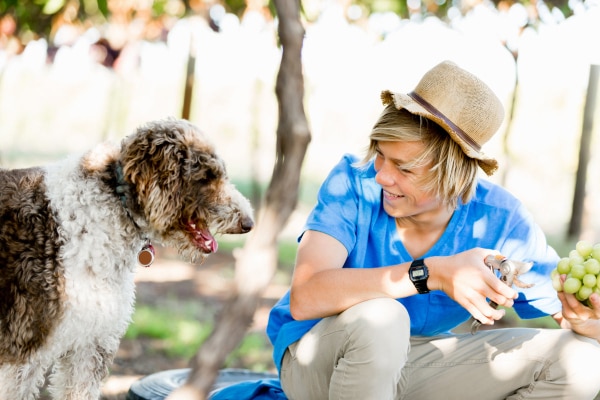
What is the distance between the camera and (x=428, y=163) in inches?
103

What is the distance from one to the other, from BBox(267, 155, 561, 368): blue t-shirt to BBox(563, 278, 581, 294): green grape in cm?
36

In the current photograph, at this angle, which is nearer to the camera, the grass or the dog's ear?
the dog's ear

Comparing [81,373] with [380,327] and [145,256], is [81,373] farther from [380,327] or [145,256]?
[380,327]

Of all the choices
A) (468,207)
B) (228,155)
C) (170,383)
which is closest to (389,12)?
(468,207)

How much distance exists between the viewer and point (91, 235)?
8.50 feet

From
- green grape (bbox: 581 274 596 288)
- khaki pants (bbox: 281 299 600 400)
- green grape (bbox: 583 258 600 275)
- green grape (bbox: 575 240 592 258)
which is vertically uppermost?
green grape (bbox: 575 240 592 258)

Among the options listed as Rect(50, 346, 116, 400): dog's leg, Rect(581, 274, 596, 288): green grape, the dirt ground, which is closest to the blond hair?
Rect(581, 274, 596, 288): green grape

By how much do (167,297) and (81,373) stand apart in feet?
11.5

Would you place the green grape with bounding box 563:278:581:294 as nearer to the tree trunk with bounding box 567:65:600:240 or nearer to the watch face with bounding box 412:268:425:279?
the watch face with bounding box 412:268:425:279

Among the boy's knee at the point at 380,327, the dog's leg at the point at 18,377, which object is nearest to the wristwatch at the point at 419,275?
the boy's knee at the point at 380,327

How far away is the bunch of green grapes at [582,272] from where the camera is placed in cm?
238

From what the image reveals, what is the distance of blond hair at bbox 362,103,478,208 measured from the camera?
2588mm

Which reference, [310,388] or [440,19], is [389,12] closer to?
[440,19]

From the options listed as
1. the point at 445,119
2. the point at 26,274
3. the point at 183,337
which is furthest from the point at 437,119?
the point at 183,337
